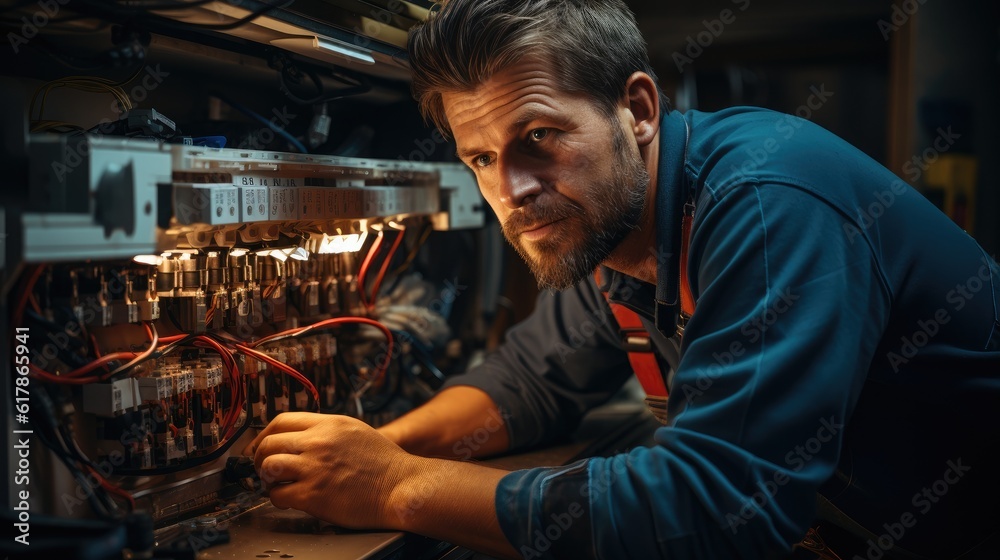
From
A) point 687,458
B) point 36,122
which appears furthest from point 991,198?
point 36,122

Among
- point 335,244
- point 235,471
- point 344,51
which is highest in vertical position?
point 344,51

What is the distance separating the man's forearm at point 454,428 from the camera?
58.0 inches

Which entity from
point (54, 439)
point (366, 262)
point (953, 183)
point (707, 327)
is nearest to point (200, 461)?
point (54, 439)

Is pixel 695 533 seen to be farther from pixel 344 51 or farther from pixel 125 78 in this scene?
pixel 125 78

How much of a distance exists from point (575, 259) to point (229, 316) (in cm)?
53

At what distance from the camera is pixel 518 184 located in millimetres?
1223

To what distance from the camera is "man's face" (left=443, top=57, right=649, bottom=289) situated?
3.97 feet

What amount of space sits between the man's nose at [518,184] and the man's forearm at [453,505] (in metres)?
0.39

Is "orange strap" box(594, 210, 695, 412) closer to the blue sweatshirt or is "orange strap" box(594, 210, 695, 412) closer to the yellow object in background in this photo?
the blue sweatshirt

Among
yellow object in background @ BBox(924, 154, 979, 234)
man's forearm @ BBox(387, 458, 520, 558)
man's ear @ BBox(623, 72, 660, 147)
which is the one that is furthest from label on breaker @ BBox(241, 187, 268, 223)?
yellow object in background @ BBox(924, 154, 979, 234)

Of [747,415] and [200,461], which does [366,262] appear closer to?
[200,461]

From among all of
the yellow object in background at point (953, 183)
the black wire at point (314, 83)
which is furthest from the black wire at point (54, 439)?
the yellow object in background at point (953, 183)

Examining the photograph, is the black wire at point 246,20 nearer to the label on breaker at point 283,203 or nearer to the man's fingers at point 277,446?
the label on breaker at point 283,203

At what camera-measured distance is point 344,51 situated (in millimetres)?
1247
